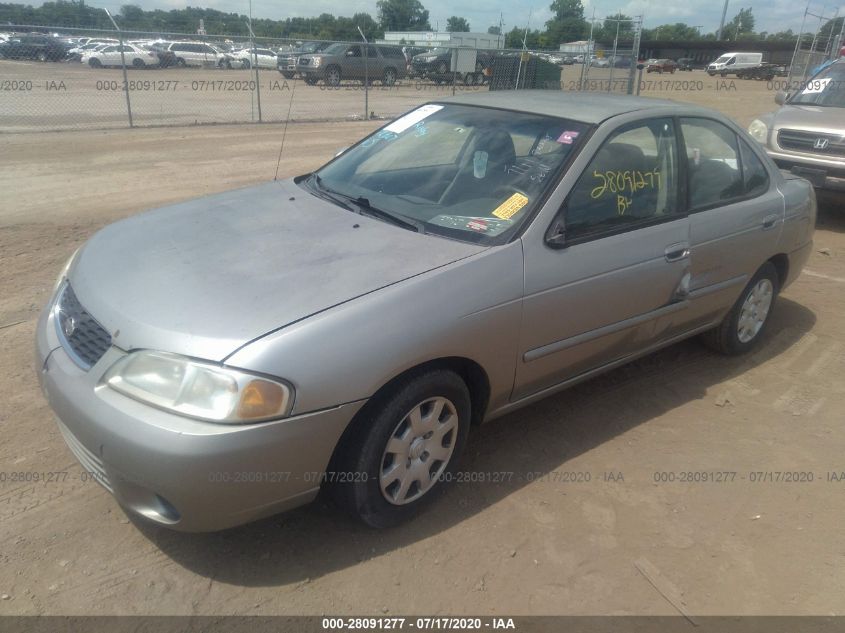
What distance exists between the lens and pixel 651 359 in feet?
15.2

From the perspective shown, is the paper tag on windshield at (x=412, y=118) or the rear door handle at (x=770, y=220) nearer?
the paper tag on windshield at (x=412, y=118)

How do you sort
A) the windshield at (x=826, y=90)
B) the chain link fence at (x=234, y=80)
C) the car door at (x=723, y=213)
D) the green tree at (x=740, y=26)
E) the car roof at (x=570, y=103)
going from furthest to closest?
the green tree at (x=740, y=26) → the chain link fence at (x=234, y=80) → the windshield at (x=826, y=90) → the car door at (x=723, y=213) → the car roof at (x=570, y=103)

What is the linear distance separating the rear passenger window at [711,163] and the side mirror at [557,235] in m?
1.09

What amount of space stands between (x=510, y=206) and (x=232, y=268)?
128 centimetres

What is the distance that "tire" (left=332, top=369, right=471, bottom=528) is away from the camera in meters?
2.56

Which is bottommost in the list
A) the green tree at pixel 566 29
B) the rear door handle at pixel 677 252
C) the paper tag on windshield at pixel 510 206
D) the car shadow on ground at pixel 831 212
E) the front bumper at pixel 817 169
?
the car shadow on ground at pixel 831 212

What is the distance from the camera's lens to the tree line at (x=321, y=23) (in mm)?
20703

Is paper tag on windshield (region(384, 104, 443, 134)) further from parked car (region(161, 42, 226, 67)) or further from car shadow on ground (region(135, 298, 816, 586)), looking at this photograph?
parked car (region(161, 42, 226, 67))

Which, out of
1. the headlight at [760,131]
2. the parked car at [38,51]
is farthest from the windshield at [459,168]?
the parked car at [38,51]

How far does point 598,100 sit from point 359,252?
1.91m

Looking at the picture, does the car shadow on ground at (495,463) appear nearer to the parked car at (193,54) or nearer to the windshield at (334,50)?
the windshield at (334,50)

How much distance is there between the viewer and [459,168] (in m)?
3.56
